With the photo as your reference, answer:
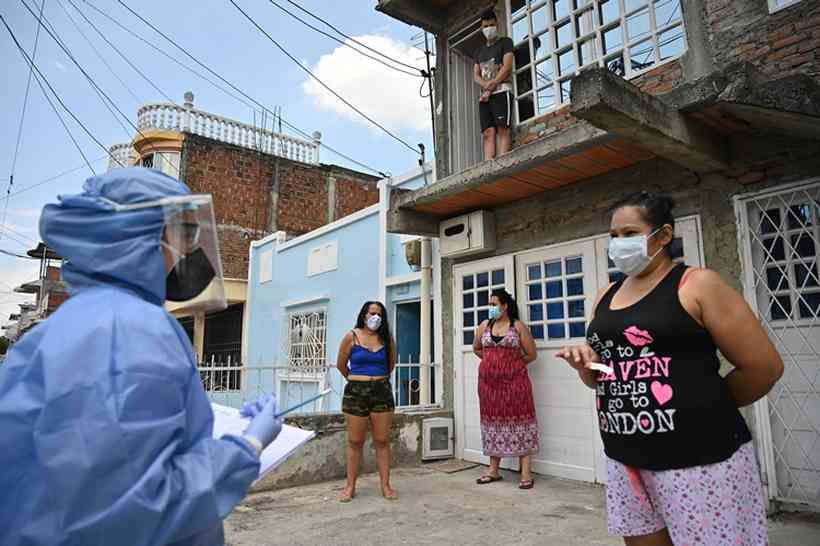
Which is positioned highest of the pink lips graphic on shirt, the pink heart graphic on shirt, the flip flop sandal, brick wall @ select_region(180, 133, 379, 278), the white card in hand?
brick wall @ select_region(180, 133, 379, 278)

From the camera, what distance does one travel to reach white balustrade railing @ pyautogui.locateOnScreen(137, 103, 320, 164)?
1371cm

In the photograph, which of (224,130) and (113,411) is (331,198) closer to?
(224,130)

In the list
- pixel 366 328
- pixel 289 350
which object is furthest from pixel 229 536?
pixel 289 350

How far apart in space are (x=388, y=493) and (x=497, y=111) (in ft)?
12.7

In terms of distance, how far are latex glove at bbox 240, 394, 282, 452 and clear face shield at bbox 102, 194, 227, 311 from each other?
38cm

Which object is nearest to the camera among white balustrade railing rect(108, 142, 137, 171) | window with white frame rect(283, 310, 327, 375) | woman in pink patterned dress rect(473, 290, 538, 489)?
woman in pink patterned dress rect(473, 290, 538, 489)

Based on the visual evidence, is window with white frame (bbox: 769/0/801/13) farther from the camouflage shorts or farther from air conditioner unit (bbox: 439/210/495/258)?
the camouflage shorts

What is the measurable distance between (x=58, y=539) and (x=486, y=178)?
4.53 meters

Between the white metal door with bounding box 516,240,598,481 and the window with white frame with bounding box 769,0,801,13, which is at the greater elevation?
the window with white frame with bounding box 769,0,801,13

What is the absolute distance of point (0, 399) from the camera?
1.03 meters

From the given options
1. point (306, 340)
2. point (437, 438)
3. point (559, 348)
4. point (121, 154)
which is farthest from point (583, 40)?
point (121, 154)

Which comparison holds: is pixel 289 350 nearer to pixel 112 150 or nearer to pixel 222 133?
pixel 222 133

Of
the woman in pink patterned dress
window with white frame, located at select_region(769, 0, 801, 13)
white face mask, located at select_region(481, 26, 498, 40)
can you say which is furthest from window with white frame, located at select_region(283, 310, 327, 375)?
window with white frame, located at select_region(769, 0, 801, 13)

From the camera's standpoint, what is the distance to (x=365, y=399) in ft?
14.8
